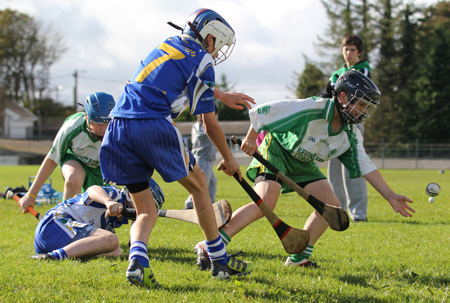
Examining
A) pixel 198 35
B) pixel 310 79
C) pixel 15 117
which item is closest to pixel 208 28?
pixel 198 35

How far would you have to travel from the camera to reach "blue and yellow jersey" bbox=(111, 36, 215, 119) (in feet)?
10.4

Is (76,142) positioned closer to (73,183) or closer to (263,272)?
(73,183)

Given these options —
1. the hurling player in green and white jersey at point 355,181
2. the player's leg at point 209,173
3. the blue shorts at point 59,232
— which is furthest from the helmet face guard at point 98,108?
the player's leg at point 209,173

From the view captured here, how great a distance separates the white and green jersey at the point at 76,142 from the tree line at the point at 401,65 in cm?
3838

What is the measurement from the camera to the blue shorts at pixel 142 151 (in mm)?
3139

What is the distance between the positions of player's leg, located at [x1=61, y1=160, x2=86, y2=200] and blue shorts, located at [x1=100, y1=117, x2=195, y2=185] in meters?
1.90

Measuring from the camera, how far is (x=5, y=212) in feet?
26.5

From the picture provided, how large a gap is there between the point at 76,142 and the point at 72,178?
14.7 inches

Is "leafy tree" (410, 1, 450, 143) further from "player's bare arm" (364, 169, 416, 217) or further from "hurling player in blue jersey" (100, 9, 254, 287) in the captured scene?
"hurling player in blue jersey" (100, 9, 254, 287)

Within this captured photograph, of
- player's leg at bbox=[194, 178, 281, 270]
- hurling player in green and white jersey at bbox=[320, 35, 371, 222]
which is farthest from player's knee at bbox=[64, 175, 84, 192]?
hurling player in green and white jersey at bbox=[320, 35, 371, 222]

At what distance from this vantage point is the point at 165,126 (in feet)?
10.3

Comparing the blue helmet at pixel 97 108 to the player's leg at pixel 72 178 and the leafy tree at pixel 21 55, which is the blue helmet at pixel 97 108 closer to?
the player's leg at pixel 72 178

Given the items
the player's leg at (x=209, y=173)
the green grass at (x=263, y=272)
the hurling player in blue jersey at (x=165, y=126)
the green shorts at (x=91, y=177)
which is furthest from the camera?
the player's leg at (x=209, y=173)

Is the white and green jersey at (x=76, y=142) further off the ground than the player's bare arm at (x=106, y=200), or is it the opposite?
the white and green jersey at (x=76, y=142)
